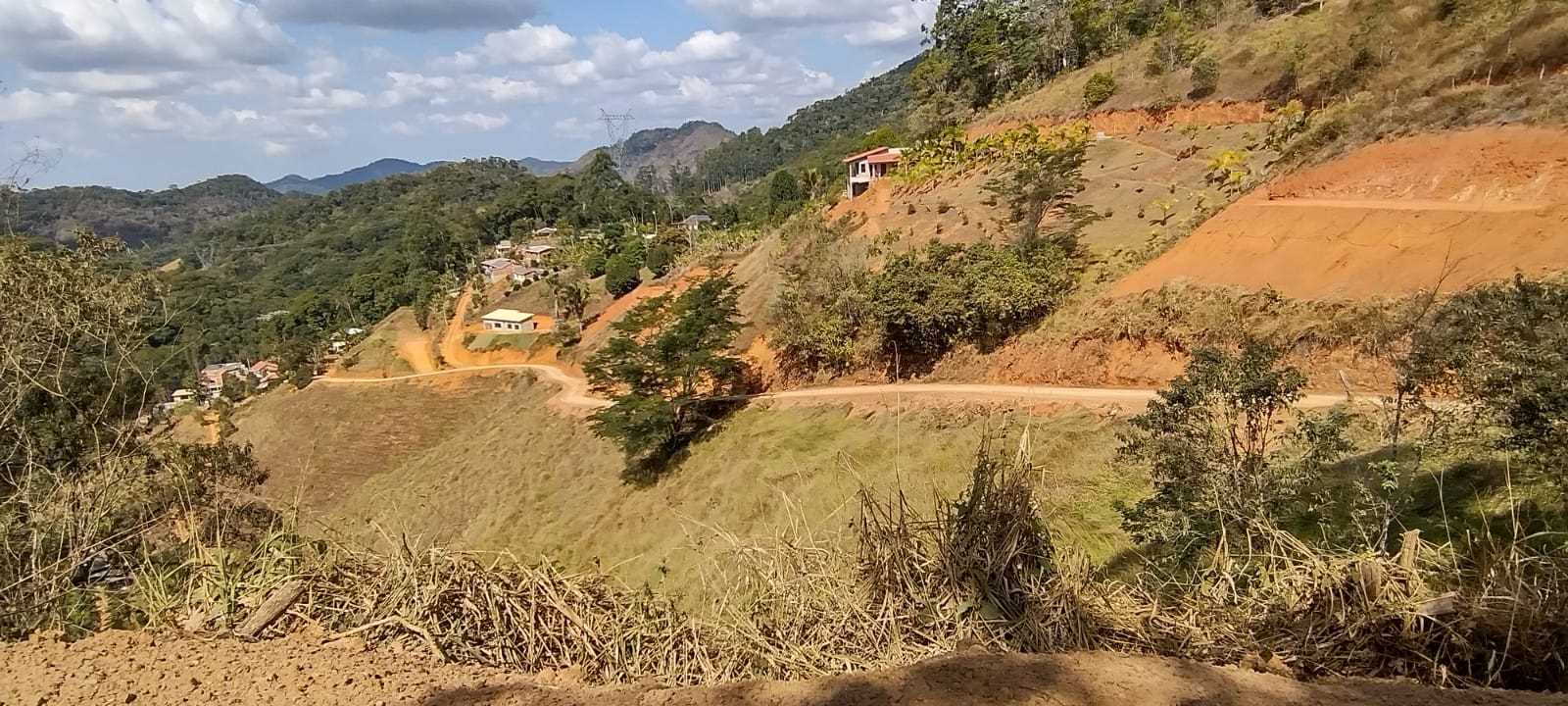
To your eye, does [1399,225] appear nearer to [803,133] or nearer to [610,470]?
[610,470]

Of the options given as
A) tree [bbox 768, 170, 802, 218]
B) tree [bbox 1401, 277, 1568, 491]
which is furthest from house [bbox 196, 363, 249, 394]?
tree [bbox 1401, 277, 1568, 491]

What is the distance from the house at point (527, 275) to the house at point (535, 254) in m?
2.04

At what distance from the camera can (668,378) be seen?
967 inches

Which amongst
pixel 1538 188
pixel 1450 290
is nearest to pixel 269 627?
pixel 1450 290

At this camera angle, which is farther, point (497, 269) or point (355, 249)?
point (355, 249)

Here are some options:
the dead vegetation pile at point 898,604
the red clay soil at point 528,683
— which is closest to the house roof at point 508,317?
the dead vegetation pile at point 898,604

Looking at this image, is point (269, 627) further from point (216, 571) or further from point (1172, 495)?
point (1172, 495)

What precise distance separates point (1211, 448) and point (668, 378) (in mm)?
18373

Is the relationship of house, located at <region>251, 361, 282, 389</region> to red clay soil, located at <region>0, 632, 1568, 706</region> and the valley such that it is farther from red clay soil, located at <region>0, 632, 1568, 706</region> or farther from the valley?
red clay soil, located at <region>0, 632, 1568, 706</region>

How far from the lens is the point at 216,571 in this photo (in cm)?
Answer: 402

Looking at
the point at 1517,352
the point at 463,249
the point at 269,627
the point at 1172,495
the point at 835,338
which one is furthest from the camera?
the point at 463,249

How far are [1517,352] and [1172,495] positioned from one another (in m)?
3.04

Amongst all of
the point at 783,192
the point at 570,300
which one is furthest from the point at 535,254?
the point at 570,300

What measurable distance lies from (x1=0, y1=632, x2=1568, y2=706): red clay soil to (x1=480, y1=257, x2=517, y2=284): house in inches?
2458
